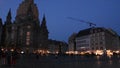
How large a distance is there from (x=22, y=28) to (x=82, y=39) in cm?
4248

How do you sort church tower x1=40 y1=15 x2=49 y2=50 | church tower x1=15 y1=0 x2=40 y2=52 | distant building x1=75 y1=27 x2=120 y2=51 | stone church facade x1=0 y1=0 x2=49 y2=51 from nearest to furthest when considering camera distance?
1. distant building x1=75 y1=27 x2=120 y2=51
2. church tower x1=15 y1=0 x2=40 y2=52
3. stone church facade x1=0 y1=0 x2=49 y2=51
4. church tower x1=40 y1=15 x2=49 y2=50

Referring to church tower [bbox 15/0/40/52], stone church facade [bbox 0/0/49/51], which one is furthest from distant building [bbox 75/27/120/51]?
church tower [bbox 15/0/40/52]

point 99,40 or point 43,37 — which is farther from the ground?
point 43,37

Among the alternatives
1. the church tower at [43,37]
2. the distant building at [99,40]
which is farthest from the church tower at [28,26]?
the distant building at [99,40]

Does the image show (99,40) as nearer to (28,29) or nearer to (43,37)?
(43,37)

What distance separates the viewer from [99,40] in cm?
13238

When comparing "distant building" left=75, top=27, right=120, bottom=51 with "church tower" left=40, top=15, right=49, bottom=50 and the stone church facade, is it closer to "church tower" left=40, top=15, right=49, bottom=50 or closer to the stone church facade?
"church tower" left=40, top=15, right=49, bottom=50

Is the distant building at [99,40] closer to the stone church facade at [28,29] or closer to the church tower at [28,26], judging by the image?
the stone church facade at [28,29]

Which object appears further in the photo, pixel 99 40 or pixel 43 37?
pixel 43 37

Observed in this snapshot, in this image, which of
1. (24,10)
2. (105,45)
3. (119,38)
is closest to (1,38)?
(24,10)

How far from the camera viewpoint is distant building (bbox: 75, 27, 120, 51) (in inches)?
5118

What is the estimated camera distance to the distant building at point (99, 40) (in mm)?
130000

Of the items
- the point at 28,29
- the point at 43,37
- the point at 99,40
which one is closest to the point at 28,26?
the point at 28,29

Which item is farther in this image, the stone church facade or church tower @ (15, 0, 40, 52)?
the stone church facade
